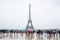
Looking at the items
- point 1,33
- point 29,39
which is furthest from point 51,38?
point 1,33

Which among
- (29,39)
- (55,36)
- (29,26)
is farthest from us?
(29,26)

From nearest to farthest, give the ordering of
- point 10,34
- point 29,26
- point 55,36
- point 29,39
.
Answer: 1. point 29,39
2. point 55,36
3. point 10,34
4. point 29,26

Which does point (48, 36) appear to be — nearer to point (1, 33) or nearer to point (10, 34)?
point (10, 34)

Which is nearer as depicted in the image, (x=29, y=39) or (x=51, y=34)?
(x=29, y=39)

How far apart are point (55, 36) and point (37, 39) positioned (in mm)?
1081

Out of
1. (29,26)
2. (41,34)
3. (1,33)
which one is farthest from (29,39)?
(29,26)

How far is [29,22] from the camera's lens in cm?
1348

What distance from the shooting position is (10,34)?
31.4ft

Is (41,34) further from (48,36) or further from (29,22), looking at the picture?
(29,22)

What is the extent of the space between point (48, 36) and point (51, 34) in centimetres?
23

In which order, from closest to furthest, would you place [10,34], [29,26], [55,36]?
[55,36] → [10,34] → [29,26]

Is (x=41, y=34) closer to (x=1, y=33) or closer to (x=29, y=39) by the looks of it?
(x=29, y=39)

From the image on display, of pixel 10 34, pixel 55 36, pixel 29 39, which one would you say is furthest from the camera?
pixel 10 34

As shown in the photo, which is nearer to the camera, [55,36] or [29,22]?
[55,36]
